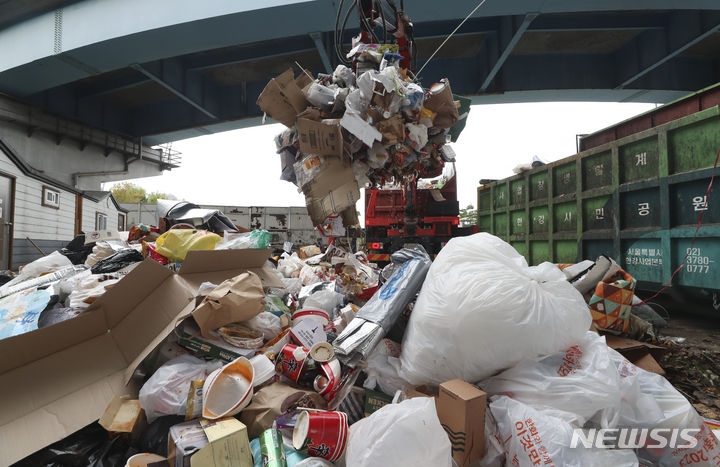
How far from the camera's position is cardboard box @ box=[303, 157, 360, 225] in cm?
203

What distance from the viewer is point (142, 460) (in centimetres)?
102

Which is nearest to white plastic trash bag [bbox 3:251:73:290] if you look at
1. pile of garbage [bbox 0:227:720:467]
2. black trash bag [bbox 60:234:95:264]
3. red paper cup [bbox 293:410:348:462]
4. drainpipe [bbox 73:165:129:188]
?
black trash bag [bbox 60:234:95:264]

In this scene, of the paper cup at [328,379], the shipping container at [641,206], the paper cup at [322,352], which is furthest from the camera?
the shipping container at [641,206]

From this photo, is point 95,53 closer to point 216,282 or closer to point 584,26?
point 216,282

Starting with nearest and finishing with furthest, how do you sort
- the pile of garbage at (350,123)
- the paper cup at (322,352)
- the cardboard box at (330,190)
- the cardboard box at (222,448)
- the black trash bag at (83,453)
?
1. the cardboard box at (222,448)
2. the black trash bag at (83,453)
3. the paper cup at (322,352)
4. the pile of garbage at (350,123)
5. the cardboard box at (330,190)

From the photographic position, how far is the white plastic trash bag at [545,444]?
899mm

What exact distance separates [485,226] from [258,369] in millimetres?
5266

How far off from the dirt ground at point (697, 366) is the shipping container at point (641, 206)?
16.8 inches

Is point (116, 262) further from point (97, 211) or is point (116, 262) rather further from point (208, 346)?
point (97, 211)

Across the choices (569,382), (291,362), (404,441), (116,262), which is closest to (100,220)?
(116,262)

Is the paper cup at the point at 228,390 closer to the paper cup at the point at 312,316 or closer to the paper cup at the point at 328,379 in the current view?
the paper cup at the point at 328,379

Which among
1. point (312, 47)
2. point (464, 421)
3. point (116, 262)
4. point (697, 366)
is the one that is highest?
point (312, 47)

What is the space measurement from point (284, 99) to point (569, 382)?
206 cm

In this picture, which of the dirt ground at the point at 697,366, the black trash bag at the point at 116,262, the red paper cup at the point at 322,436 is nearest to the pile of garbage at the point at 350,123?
the red paper cup at the point at 322,436
